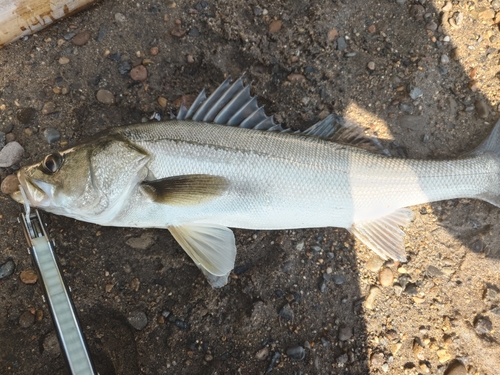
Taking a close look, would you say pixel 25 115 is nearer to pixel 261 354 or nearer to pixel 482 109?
pixel 261 354

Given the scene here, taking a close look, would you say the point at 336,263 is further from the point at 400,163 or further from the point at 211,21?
the point at 211,21

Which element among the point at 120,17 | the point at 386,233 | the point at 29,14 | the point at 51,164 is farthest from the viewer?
the point at 120,17

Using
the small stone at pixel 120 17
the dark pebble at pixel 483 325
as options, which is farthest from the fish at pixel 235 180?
the small stone at pixel 120 17

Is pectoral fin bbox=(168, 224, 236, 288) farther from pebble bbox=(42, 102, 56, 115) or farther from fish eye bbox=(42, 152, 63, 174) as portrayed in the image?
pebble bbox=(42, 102, 56, 115)

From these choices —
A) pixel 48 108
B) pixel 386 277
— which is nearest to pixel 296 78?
pixel 386 277

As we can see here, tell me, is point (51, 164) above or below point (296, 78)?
above

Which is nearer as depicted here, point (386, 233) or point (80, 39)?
point (386, 233)

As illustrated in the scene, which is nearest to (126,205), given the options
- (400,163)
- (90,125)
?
(90,125)
